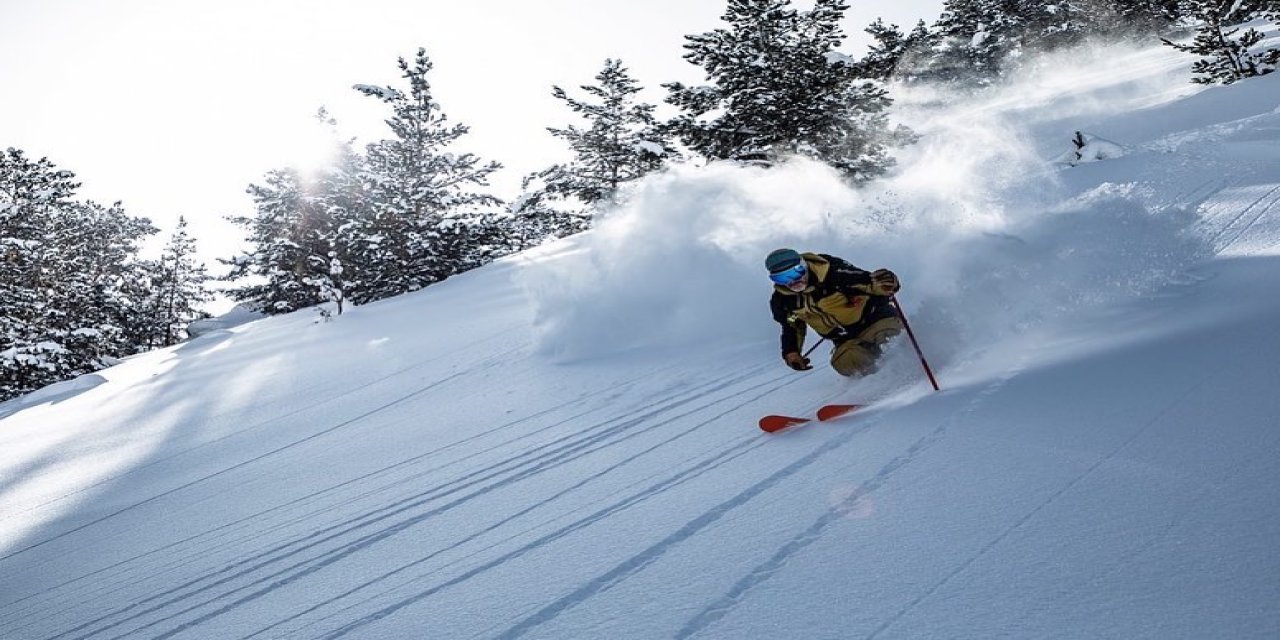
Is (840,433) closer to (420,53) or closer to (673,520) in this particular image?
(673,520)

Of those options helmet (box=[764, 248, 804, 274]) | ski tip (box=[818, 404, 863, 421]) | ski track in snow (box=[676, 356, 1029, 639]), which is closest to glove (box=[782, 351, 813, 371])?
helmet (box=[764, 248, 804, 274])

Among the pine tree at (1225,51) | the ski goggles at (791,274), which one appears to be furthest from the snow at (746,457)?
the pine tree at (1225,51)

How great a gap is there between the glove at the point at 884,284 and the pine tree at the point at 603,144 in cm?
2138

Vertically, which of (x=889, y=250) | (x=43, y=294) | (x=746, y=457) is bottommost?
(x=746, y=457)

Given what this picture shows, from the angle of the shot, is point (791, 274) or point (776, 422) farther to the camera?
point (791, 274)

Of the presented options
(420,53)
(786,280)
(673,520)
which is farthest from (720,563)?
(420,53)

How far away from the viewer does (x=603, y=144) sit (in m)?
27.1

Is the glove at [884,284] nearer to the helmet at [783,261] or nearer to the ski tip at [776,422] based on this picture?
the helmet at [783,261]

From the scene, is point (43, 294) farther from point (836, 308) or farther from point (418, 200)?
point (836, 308)

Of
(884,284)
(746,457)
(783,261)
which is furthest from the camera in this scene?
(783,261)

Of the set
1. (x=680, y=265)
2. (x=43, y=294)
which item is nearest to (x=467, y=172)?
(x=43, y=294)

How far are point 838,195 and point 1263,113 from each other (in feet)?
28.4

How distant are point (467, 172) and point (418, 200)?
101 inches

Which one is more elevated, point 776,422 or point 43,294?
point 43,294
